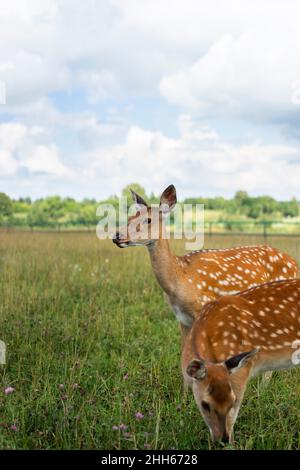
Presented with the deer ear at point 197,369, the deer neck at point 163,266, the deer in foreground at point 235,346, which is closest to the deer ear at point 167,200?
the deer neck at point 163,266

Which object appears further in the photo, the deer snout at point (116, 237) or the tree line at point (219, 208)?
the tree line at point (219, 208)

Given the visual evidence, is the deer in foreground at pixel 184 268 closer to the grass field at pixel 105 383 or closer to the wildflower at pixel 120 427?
the grass field at pixel 105 383

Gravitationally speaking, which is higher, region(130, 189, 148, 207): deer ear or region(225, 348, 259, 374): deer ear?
region(130, 189, 148, 207): deer ear

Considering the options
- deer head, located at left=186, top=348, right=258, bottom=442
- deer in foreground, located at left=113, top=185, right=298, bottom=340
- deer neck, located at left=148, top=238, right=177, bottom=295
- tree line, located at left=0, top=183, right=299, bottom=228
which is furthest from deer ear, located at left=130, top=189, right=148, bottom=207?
tree line, located at left=0, top=183, right=299, bottom=228

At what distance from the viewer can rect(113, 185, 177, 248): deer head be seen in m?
5.59

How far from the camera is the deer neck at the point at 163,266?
19.2ft

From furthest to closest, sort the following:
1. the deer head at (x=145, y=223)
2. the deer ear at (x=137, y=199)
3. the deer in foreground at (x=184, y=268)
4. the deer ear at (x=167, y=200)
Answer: the deer ear at (x=137, y=199) → the deer ear at (x=167, y=200) → the deer in foreground at (x=184, y=268) → the deer head at (x=145, y=223)

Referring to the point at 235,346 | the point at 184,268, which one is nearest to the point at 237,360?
the point at 235,346

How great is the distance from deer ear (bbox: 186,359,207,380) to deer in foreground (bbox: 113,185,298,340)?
2.23m

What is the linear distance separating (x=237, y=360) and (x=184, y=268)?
2733mm

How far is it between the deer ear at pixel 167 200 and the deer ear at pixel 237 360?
2.69 metres

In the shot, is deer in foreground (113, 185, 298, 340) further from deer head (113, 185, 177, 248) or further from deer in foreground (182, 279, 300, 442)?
deer in foreground (182, 279, 300, 442)
